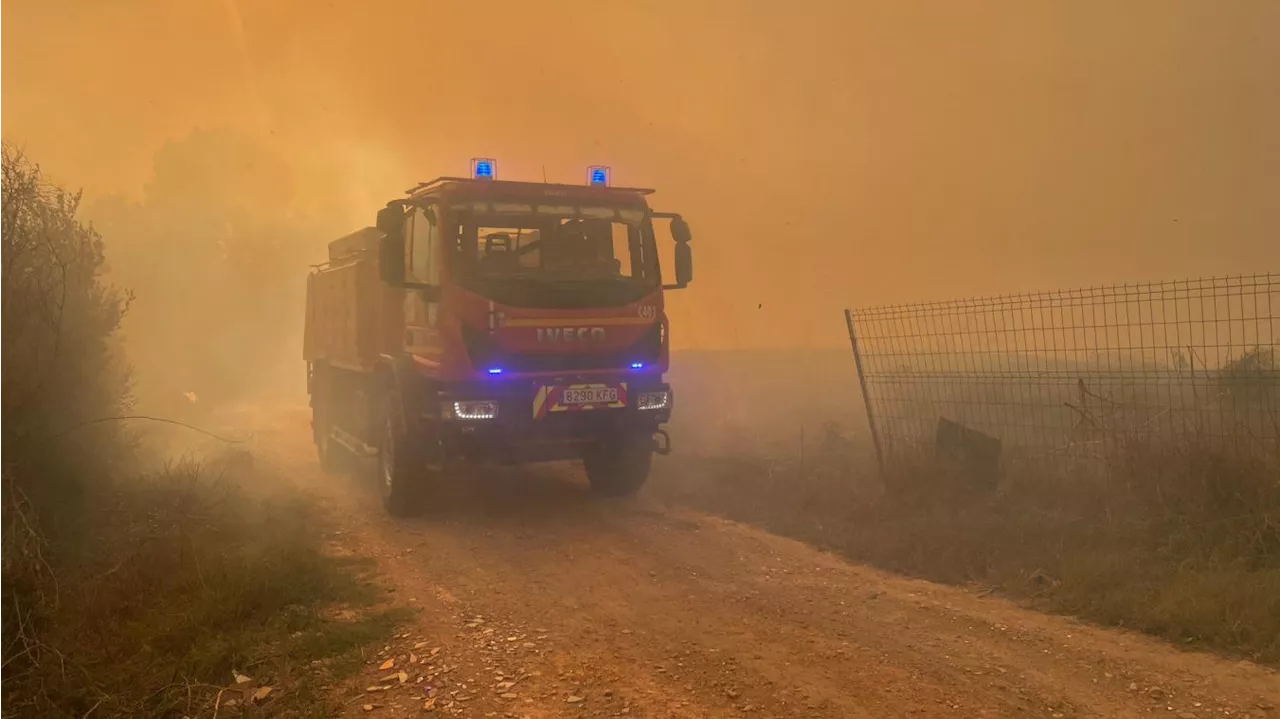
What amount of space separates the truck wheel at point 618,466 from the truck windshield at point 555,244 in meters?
1.84

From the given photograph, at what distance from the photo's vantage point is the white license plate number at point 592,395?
7.66 m

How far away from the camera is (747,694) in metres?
4.01

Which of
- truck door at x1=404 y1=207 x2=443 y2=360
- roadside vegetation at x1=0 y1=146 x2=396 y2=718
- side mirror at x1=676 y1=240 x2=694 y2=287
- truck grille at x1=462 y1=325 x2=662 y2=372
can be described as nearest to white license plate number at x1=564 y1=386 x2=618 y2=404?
truck grille at x1=462 y1=325 x2=662 y2=372

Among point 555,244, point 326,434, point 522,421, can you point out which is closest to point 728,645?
point 522,421

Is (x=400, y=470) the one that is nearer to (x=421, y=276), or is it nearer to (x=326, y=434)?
(x=421, y=276)

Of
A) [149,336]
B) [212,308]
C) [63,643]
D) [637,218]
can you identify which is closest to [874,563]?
[637,218]

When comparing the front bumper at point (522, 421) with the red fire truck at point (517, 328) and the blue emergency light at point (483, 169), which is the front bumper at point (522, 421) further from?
the blue emergency light at point (483, 169)

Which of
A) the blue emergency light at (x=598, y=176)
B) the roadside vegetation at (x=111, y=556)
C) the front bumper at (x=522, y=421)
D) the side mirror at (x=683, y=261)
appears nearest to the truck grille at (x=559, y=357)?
the front bumper at (x=522, y=421)

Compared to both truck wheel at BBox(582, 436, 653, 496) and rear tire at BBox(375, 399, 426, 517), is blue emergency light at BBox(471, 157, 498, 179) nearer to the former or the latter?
rear tire at BBox(375, 399, 426, 517)

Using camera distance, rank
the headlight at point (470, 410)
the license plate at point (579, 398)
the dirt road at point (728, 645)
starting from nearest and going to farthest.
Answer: the dirt road at point (728, 645), the headlight at point (470, 410), the license plate at point (579, 398)

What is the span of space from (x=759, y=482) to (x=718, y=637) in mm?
4367

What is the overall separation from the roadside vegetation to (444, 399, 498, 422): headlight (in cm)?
159

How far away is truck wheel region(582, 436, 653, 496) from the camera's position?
8.66 metres

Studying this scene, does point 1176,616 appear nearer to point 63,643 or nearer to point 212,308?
point 63,643
